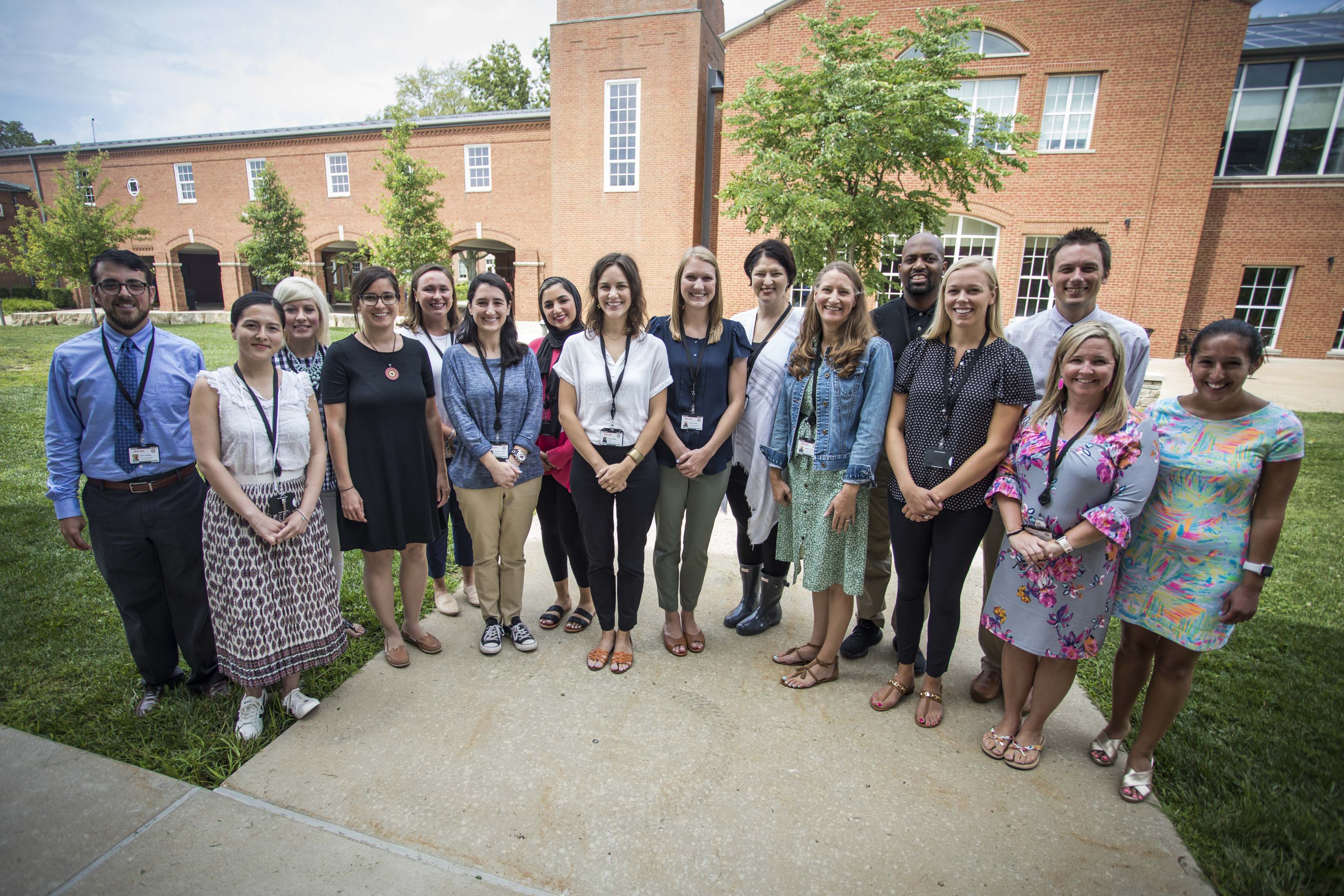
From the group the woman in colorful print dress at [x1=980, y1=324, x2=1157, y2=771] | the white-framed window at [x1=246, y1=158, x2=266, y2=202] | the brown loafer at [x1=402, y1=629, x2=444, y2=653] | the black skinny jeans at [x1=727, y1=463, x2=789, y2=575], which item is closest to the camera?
the woman in colorful print dress at [x1=980, y1=324, x2=1157, y2=771]

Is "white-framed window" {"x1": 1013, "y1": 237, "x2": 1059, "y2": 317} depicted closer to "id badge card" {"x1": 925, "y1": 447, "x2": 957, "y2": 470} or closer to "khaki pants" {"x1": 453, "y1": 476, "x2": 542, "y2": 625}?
"id badge card" {"x1": 925, "y1": 447, "x2": 957, "y2": 470}

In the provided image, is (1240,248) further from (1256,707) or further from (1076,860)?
(1076,860)

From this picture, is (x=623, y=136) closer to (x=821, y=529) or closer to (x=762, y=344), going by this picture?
(x=762, y=344)

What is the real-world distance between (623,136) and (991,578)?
→ 20588 mm

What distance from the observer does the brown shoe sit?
3170 mm

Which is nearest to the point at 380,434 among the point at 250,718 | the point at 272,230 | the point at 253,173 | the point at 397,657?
the point at 397,657

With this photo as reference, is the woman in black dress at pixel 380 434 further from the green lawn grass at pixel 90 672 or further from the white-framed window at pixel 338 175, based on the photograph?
the white-framed window at pixel 338 175

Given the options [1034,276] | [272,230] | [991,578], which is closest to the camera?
[991,578]

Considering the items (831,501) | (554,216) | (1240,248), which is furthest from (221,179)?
(1240,248)

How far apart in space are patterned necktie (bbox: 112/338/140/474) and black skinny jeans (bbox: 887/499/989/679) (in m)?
3.50

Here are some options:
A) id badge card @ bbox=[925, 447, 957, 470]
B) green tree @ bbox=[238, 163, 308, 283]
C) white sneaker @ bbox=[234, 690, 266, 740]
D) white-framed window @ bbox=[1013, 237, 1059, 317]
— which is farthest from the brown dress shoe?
green tree @ bbox=[238, 163, 308, 283]

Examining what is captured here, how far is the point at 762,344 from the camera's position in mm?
3494

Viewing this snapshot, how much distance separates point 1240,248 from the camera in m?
17.6

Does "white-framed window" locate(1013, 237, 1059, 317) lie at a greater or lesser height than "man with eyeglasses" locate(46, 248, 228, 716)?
greater
